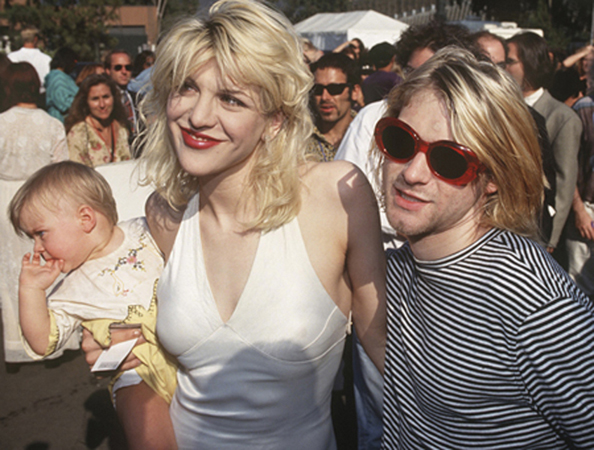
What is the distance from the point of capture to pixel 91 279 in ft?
6.26

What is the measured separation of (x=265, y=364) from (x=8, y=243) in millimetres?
3416

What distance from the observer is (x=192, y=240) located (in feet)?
5.82

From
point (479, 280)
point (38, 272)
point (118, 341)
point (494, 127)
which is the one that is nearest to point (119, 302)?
point (118, 341)

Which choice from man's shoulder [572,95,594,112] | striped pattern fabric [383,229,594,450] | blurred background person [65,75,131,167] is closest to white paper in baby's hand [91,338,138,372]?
striped pattern fabric [383,229,594,450]

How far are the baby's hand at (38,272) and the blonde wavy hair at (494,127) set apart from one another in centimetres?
143

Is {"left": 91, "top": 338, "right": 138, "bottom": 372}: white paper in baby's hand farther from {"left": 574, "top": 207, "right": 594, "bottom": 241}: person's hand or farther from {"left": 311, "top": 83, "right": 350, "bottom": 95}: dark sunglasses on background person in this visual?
{"left": 574, "top": 207, "right": 594, "bottom": 241}: person's hand

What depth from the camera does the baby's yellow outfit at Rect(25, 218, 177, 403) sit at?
1.81m

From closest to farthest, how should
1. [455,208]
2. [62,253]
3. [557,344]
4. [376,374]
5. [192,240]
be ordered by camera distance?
[557,344], [455,208], [192,240], [62,253], [376,374]

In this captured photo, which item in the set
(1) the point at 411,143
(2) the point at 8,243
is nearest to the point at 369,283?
(1) the point at 411,143

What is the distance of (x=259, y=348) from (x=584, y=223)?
11.6 ft

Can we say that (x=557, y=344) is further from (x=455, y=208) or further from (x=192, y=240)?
(x=192, y=240)

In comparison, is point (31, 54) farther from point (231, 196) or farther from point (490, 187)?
point (490, 187)

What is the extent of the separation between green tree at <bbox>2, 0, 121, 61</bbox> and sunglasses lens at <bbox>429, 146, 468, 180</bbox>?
2867 cm

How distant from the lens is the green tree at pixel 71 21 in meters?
27.0
